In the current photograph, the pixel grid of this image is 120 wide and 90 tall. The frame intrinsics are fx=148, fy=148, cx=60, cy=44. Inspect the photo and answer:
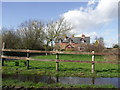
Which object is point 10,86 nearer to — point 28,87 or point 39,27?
point 28,87

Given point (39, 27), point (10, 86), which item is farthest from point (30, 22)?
point (10, 86)

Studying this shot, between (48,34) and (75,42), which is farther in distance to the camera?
(75,42)

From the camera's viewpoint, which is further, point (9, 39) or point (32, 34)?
point (32, 34)

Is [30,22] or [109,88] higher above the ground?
[30,22]

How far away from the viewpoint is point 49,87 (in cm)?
497

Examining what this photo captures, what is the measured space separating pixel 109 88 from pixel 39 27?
116 ft

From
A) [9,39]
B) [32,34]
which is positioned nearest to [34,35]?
[32,34]

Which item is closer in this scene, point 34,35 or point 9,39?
point 9,39

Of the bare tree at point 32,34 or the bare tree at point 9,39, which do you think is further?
the bare tree at point 32,34

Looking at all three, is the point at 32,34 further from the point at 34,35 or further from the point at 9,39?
the point at 9,39

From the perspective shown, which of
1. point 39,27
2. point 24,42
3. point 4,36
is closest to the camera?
point 4,36

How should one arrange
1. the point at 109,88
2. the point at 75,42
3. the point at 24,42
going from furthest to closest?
the point at 75,42 < the point at 24,42 < the point at 109,88

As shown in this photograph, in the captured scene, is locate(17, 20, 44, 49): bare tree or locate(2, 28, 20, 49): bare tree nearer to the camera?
locate(2, 28, 20, 49): bare tree

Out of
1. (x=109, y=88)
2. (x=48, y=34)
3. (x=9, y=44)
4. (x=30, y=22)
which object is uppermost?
(x=30, y=22)
